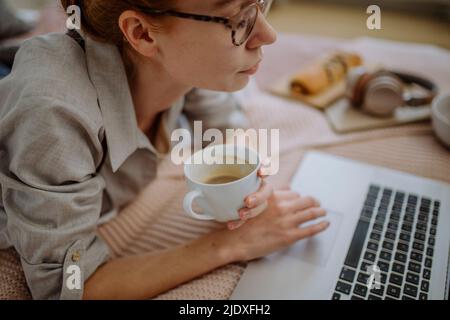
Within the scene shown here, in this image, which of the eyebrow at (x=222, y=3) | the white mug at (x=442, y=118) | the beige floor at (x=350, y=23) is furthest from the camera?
the beige floor at (x=350, y=23)

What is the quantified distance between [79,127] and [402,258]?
49 centimetres

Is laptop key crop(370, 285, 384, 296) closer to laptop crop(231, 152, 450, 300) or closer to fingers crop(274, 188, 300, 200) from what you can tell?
laptop crop(231, 152, 450, 300)

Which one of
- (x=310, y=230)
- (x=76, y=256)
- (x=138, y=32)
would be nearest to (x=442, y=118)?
(x=310, y=230)

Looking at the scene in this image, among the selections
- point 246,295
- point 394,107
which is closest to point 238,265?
point 246,295

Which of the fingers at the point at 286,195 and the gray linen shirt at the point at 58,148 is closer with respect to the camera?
the gray linen shirt at the point at 58,148

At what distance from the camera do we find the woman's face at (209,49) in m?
0.55

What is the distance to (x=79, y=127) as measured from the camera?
58 cm

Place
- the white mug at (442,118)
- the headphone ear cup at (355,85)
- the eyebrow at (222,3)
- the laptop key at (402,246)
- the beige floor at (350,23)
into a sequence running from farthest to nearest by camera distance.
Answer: the beige floor at (350,23), the headphone ear cup at (355,85), the white mug at (442,118), the laptop key at (402,246), the eyebrow at (222,3)

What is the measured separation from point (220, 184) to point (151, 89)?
0.26 meters

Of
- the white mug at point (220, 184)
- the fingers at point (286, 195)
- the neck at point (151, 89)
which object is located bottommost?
the fingers at point (286, 195)

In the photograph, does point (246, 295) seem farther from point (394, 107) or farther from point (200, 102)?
point (394, 107)

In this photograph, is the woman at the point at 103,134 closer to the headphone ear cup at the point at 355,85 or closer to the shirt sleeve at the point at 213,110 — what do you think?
the shirt sleeve at the point at 213,110

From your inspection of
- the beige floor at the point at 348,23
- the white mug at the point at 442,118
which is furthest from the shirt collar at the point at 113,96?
the beige floor at the point at 348,23

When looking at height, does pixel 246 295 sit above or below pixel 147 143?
below
